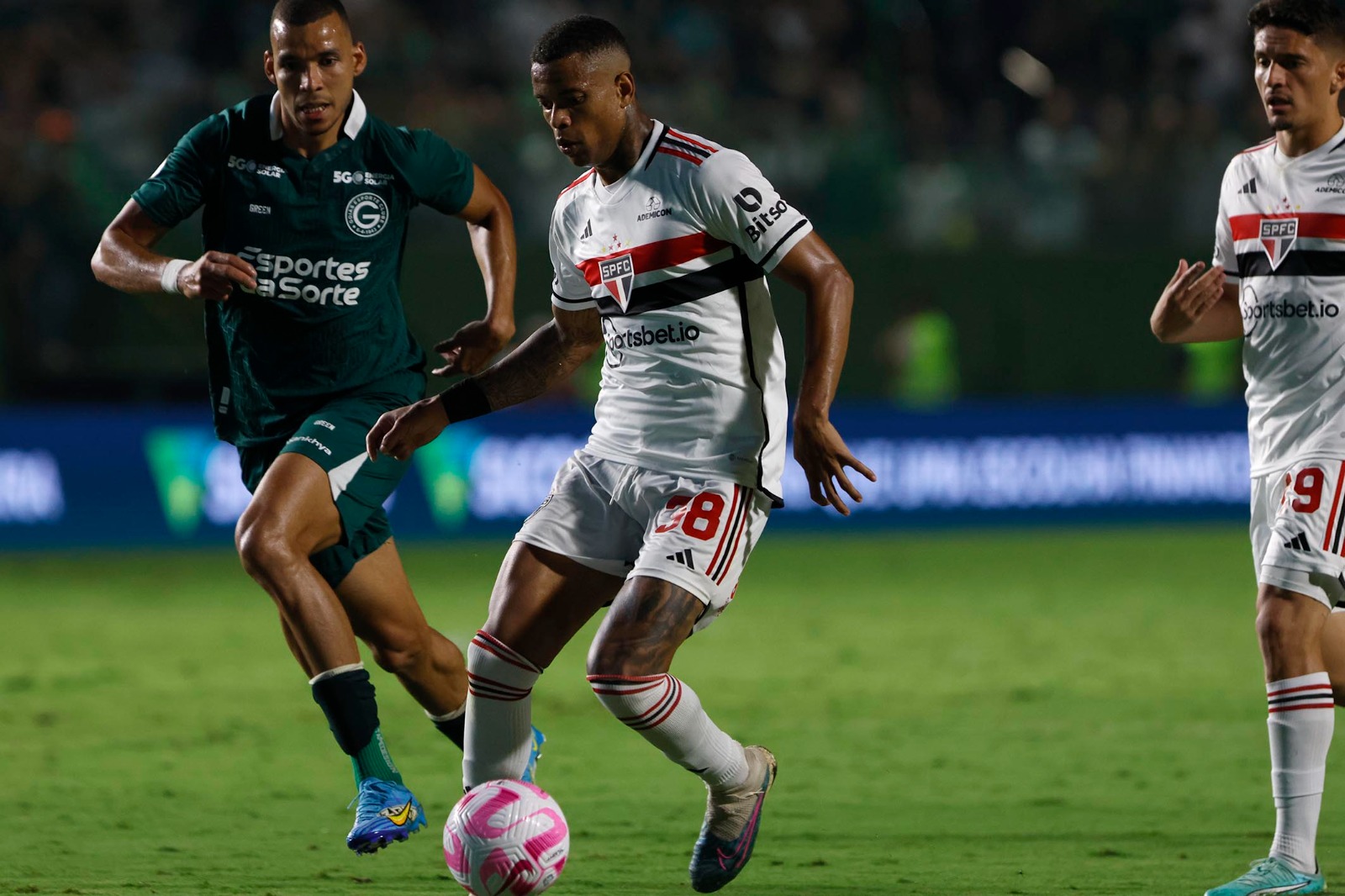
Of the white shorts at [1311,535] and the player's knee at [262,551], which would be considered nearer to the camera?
the white shorts at [1311,535]

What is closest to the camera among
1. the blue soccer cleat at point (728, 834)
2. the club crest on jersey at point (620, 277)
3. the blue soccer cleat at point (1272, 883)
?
the blue soccer cleat at point (1272, 883)

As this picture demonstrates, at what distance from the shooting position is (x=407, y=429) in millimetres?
5504

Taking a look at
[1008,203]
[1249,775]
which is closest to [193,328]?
[1008,203]

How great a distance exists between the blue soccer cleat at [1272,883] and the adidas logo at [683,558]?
1690 millimetres

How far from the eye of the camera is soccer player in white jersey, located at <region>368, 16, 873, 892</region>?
16.8 feet

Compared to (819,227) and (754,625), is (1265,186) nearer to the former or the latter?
(754,625)

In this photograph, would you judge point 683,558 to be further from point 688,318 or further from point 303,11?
point 303,11

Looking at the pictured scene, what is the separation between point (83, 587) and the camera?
13438 millimetres

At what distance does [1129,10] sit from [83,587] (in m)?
12.9

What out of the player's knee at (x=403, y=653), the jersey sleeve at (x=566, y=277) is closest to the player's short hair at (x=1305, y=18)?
the jersey sleeve at (x=566, y=277)

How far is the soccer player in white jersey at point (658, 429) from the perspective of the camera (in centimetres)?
511

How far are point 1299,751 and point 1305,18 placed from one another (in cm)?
219

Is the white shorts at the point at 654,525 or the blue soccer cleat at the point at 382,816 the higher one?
the white shorts at the point at 654,525

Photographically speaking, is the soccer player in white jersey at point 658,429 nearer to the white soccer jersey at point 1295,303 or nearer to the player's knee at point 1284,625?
the white soccer jersey at point 1295,303
